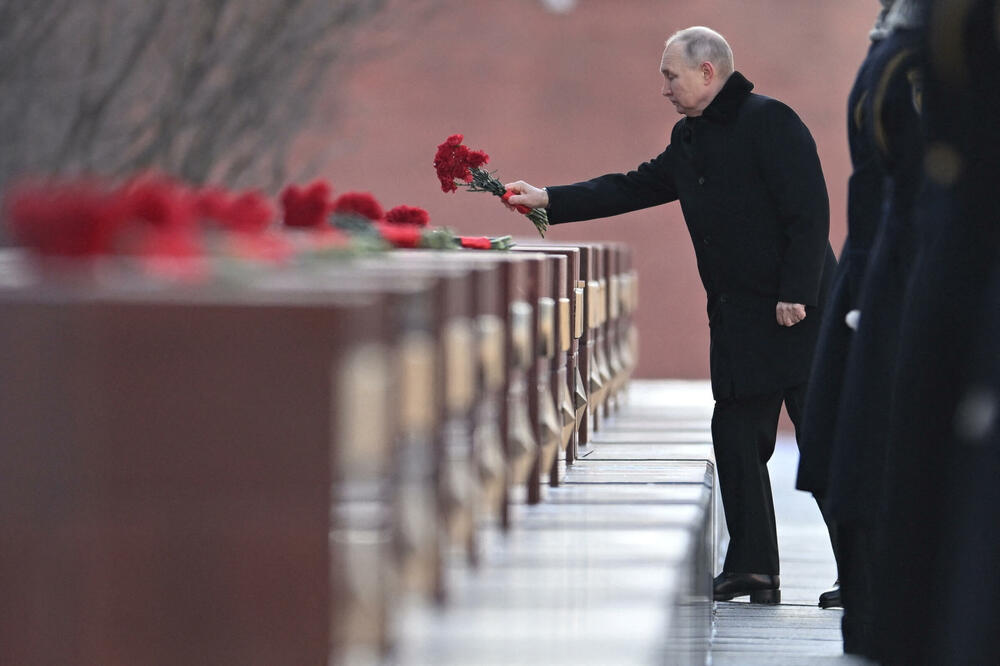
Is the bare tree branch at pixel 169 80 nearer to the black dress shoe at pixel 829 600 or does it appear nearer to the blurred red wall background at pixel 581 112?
the blurred red wall background at pixel 581 112

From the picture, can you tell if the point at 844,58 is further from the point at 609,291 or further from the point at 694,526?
the point at 694,526

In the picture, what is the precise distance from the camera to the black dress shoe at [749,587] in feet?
13.1

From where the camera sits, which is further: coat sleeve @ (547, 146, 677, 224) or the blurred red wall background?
the blurred red wall background

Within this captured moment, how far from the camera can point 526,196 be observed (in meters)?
4.14

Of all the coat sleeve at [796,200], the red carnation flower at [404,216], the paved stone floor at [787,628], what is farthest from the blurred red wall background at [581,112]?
the red carnation flower at [404,216]

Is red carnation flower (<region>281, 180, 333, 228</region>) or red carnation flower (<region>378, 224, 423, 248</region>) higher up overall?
red carnation flower (<region>281, 180, 333, 228</region>)

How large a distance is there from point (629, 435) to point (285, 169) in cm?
716

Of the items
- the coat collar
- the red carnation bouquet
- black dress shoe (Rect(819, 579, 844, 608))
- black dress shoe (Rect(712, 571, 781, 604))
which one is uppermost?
the coat collar

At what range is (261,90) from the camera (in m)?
10.8

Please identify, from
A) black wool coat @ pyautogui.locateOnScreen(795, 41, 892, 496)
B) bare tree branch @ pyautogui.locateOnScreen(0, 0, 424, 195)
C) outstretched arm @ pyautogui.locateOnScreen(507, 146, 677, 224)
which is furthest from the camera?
bare tree branch @ pyautogui.locateOnScreen(0, 0, 424, 195)

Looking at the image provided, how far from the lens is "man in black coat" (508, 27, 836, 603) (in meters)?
3.84

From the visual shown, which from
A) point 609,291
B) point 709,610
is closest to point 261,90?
point 609,291

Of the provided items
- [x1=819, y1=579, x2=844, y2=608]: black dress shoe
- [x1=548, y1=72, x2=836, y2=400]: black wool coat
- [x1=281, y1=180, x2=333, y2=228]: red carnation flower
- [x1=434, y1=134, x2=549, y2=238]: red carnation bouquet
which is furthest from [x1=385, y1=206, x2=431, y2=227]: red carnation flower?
[x1=819, y1=579, x2=844, y2=608]: black dress shoe

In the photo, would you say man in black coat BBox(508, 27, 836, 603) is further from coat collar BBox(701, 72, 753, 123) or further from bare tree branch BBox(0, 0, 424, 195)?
bare tree branch BBox(0, 0, 424, 195)
